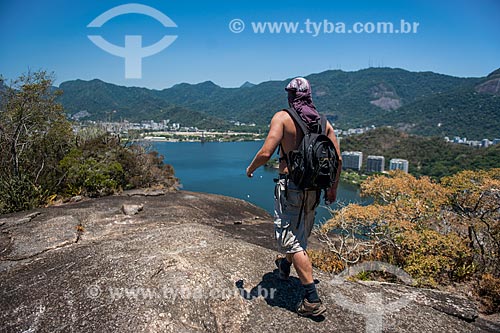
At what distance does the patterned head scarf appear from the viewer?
8.68ft

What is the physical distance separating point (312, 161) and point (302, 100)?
54 cm

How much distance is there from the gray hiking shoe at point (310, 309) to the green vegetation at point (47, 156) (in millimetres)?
6710

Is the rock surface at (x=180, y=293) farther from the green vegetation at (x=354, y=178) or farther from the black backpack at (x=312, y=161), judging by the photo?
the green vegetation at (x=354, y=178)

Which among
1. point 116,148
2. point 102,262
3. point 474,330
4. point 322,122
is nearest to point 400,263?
point 474,330

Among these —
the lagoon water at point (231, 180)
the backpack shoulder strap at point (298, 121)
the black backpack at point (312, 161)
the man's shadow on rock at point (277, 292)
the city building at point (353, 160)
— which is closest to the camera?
the black backpack at point (312, 161)

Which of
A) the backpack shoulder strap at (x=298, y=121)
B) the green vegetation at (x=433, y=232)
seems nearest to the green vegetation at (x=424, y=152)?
Result: the green vegetation at (x=433, y=232)

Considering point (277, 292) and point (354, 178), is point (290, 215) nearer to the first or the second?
point (277, 292)

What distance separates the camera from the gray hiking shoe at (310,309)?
8.81ft

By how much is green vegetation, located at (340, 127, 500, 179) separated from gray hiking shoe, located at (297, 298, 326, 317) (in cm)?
3963

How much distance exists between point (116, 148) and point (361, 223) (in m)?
10.4

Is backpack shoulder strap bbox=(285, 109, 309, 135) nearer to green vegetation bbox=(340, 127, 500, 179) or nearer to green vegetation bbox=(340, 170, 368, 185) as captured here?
green vegetation bbox=(340, 127, 500, 179)

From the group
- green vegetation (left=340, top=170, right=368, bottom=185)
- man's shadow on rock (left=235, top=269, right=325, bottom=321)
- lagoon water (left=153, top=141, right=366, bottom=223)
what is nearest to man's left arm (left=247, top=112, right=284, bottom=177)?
man's shadow on rock (left=235, top=269, right=325, bottom=321)

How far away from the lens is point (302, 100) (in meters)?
2.70

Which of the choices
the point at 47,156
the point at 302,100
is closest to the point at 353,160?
the point at 47,156
